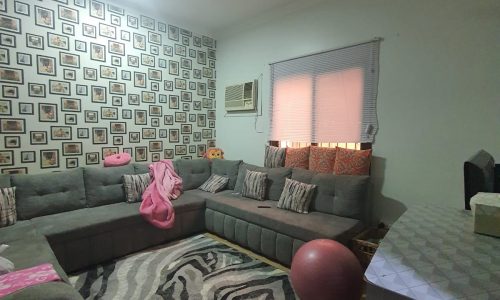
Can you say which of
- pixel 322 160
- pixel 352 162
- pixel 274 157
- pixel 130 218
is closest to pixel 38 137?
pixel 130 218

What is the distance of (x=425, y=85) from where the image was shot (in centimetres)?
241

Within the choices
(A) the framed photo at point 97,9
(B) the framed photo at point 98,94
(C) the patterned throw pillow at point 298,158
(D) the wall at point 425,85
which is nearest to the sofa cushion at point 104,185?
(B) the framed photo at point 98,94

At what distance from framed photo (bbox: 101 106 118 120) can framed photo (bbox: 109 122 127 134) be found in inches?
3.1

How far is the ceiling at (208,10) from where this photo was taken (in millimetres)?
3320

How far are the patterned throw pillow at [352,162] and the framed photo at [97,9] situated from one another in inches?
131

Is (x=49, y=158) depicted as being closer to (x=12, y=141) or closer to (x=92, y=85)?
(x=12, y=141)

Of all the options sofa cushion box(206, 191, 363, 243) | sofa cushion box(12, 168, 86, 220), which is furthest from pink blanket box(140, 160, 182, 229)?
sofa cushion box(12, 168, 86, 220)

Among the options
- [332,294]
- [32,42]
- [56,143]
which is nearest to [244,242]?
[332,294]

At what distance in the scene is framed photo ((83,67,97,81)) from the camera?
3.11 m

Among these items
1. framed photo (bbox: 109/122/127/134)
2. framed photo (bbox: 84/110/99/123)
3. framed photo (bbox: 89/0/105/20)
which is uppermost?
framed photo (bbox: 89/0/105/20)

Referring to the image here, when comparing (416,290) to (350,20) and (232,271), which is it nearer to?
(232,271)

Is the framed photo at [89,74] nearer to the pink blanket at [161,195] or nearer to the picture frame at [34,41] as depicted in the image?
the picture frame at [34,41]

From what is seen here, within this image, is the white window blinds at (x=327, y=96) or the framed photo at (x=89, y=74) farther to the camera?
the framed photo at (x=89, y=74)

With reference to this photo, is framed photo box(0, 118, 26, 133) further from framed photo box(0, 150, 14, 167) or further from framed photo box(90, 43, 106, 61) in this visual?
framed photo box(90, 43, 106, 61)
